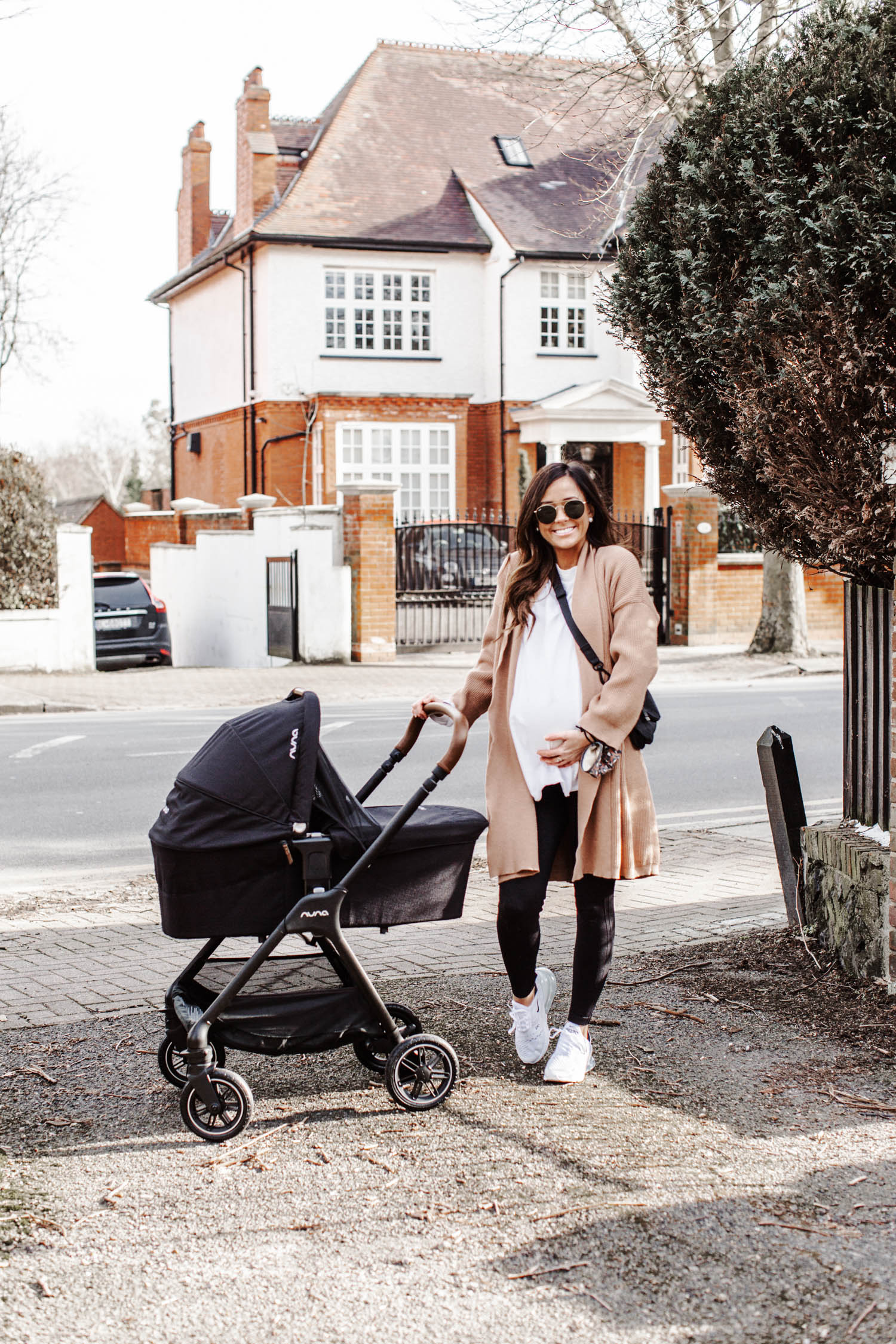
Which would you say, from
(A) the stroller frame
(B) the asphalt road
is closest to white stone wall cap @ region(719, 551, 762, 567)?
(B) the asphalt road

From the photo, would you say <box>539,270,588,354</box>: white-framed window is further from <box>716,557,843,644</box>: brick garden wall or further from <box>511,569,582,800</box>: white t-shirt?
<box>511,569,582,800</box>: white t-shirt

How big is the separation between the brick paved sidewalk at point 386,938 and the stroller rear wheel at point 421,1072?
1.29 meters

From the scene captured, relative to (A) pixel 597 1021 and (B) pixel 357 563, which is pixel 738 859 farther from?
(B) pixel 357 563

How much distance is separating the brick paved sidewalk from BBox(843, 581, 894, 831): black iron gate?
918mm

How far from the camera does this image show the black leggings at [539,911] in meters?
4.26

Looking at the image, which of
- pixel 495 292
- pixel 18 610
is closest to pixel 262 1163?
pixel 18 610

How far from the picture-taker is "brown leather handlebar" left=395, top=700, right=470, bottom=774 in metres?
4.01

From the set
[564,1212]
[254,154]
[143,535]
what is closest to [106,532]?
[143,535]

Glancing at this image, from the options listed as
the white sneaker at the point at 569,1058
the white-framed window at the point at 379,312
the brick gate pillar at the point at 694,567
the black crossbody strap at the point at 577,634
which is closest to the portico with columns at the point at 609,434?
the white-framed window at the point at 379,312

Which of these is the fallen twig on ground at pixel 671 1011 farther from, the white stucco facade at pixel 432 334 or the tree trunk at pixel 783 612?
the white stucco facade at pixel 432 334

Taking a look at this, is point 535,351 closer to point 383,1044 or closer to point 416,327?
point 416,327

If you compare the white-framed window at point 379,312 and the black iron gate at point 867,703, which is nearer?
the black iron gate at point 867,703

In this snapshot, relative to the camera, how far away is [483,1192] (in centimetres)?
347

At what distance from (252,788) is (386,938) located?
242cm
